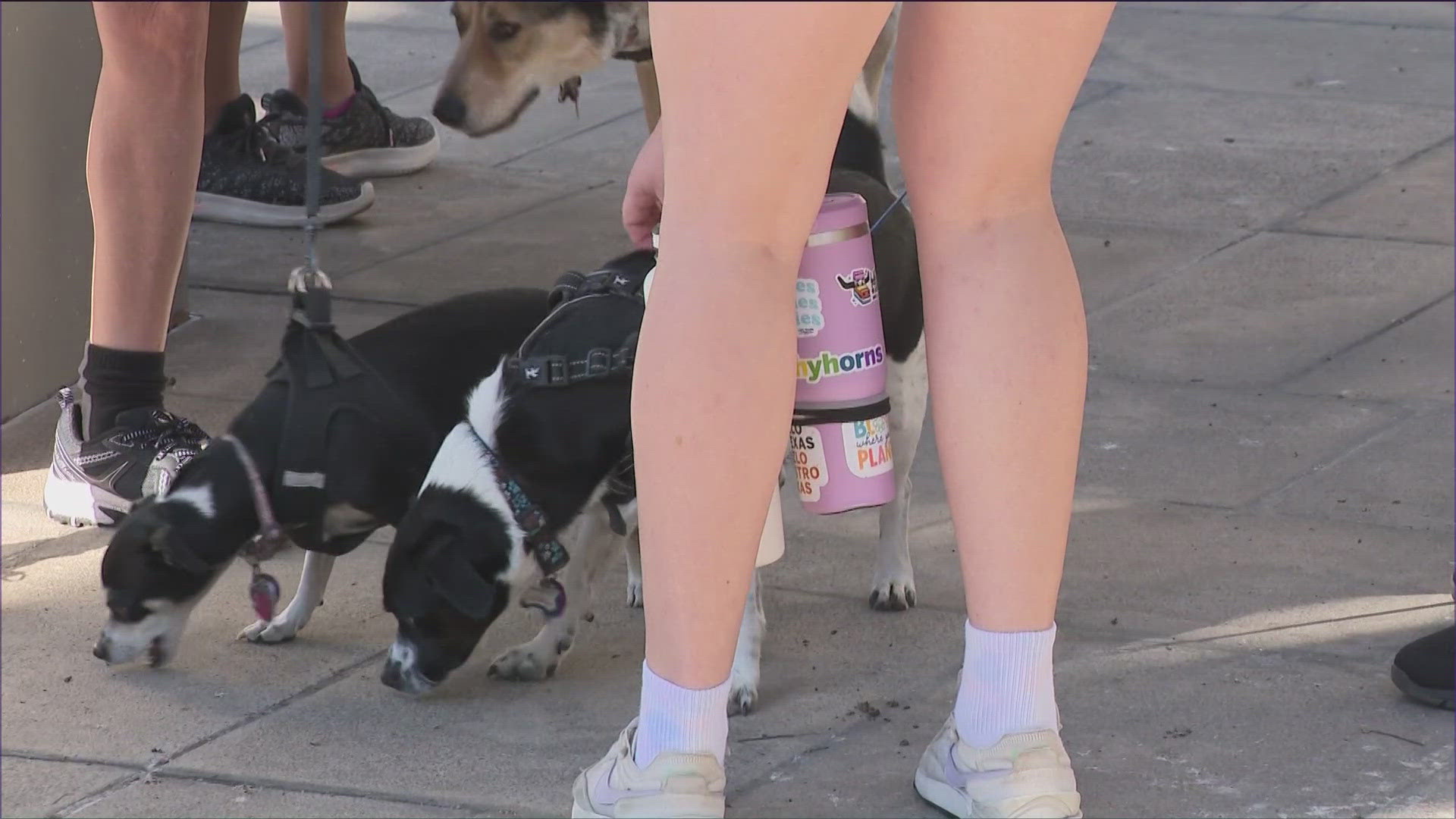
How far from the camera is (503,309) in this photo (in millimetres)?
3549

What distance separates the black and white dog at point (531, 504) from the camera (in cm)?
298

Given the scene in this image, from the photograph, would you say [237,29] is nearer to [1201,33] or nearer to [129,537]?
[129,537]

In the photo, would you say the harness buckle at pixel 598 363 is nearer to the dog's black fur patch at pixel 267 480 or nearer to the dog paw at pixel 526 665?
the dog's black fur patch at pixel 267 480

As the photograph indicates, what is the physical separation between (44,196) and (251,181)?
5.04 feet

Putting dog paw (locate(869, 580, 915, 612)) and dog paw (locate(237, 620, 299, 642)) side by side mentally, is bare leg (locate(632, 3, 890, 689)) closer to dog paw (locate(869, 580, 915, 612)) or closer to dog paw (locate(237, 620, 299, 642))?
dog paw (locate(869, 580, 915, 612))

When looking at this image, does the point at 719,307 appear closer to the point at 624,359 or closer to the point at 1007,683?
the point at 1007,683

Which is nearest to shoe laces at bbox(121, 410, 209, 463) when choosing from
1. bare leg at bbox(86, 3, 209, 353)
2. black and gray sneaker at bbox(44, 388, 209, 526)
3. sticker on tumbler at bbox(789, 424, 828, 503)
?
black and gray sneaker at bbox(44, 388, 209, 526)

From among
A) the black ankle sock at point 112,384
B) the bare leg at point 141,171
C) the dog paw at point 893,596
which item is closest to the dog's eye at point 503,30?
the bare leg at point 141,171

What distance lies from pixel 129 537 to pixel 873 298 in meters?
1.43

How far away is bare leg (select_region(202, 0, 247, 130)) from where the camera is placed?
18.9 feet

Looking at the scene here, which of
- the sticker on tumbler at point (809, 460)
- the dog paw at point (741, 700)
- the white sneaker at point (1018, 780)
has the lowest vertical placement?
the dog paw at point (741, 700)

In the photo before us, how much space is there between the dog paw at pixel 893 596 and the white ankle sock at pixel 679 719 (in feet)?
3.34

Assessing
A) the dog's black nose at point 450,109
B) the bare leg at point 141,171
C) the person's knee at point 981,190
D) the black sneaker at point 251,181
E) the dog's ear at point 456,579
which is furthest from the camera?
the black sneaker at point 251,181

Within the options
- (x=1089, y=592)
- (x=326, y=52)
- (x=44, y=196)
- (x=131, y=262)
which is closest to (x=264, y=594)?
(x=131, y=262)
